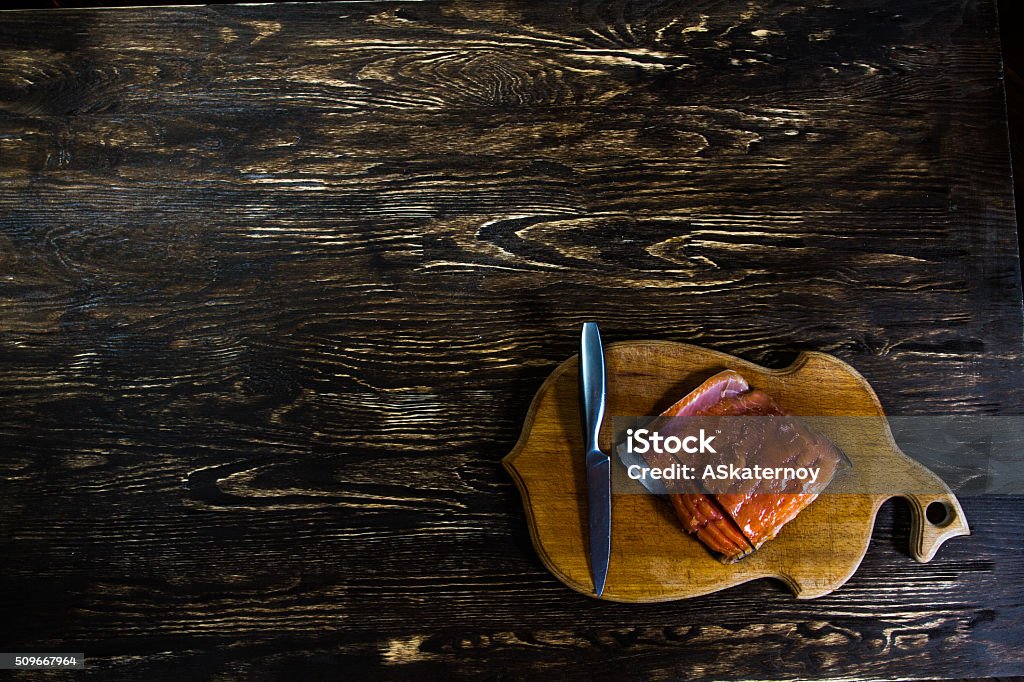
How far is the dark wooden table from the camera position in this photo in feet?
4.59

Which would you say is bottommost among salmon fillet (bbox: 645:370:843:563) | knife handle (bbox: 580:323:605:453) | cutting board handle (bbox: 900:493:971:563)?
cutting board handle (bbox: 900:493:971:563)

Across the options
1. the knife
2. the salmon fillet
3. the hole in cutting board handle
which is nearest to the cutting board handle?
the hole in cutting board handle

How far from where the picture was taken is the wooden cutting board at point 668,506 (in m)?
1.36

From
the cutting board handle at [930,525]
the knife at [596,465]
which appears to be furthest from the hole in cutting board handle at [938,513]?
the knife at [596,465]

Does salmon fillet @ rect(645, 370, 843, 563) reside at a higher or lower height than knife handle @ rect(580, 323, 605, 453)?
lower

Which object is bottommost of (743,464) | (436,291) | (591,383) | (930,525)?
(930,525)

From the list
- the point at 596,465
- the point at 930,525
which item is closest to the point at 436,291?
the point at 596,465

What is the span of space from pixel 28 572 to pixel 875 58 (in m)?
2.05

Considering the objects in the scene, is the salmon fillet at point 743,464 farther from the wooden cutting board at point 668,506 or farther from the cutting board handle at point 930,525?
the cutting board handle at point 930,525

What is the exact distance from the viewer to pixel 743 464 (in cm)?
135

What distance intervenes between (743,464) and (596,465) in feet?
0.92

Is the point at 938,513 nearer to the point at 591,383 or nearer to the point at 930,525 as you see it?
the point at 930,525

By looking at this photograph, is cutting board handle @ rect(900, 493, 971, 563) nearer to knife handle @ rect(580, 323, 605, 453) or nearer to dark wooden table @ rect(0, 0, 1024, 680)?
dark wooden table @ rect(0, 0, 1024, 680)

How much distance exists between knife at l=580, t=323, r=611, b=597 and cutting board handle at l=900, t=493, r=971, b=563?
594mm
